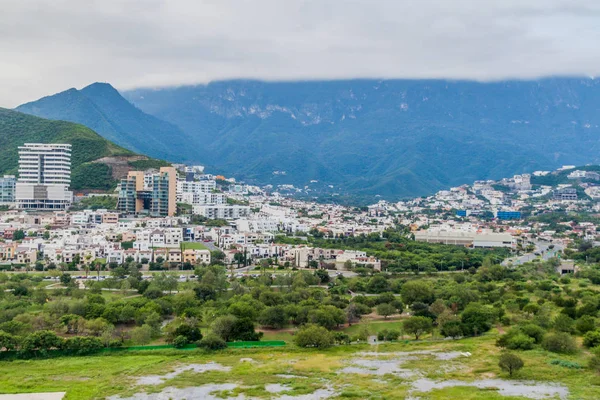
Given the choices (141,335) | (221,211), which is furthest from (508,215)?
(141,335)

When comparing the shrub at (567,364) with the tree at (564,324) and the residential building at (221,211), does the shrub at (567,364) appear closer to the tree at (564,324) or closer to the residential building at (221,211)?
the tree at (564,324)

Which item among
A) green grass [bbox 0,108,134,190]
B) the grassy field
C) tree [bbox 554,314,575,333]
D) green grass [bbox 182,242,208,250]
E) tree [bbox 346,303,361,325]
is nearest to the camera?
the grassy field

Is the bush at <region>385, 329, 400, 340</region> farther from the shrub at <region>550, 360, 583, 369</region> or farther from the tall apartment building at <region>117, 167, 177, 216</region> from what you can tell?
the tall apartment building at <region>117, 167, 177, 216</region>

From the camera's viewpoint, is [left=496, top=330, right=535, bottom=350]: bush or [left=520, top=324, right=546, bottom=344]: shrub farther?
[left=520, top=324, right=546, bottom=344]: shrub

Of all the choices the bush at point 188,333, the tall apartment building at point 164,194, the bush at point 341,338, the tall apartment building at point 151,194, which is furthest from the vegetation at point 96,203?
the bush at point 341,338

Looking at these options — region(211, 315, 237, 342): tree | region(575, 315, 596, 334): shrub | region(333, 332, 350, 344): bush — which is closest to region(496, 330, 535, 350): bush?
region(575, 315, 596, 334): shrub

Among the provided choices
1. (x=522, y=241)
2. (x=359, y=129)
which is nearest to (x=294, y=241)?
(x=522, y=241)
